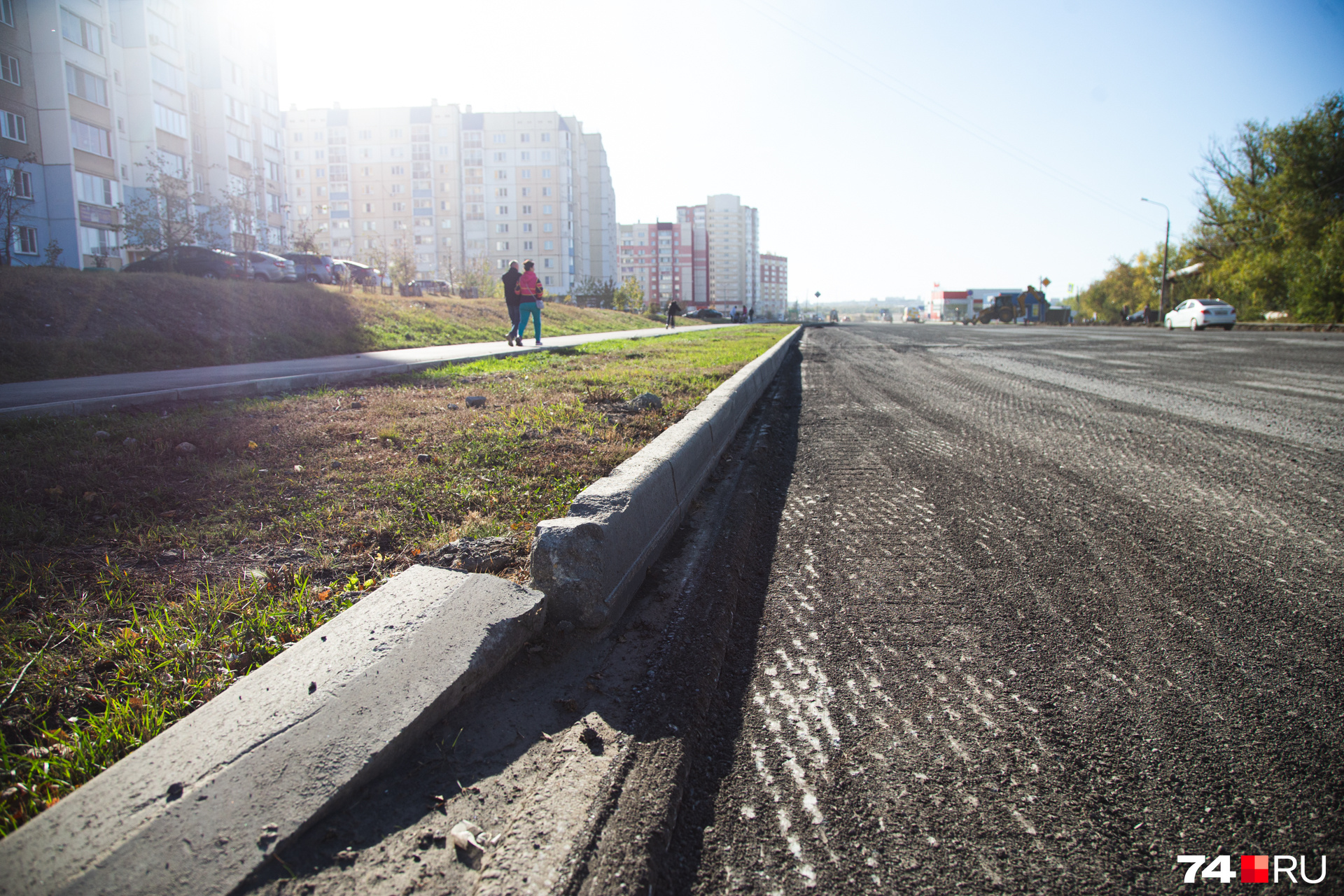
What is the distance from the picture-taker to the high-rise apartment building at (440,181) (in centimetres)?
9219

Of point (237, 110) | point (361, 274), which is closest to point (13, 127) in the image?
point (361, 274)

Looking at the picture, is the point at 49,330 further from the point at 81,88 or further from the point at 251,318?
the point at 81,88

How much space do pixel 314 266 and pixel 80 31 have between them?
21.1 meters

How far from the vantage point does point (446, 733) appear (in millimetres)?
1692

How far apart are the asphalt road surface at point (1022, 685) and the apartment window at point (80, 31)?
4748 centimetres

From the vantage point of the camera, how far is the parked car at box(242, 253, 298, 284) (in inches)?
915

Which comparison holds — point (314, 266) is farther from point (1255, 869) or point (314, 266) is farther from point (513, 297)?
point (1255, 869)

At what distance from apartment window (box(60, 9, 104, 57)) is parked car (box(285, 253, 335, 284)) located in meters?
17.9

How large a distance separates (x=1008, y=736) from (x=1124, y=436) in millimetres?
4560

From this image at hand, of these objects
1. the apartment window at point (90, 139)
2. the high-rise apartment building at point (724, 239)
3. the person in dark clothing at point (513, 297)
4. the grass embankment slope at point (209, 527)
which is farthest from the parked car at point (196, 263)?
the high-rise apartment building at point (724, 239)

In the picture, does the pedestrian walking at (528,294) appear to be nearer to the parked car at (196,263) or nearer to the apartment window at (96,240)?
the parked car at (196,263)

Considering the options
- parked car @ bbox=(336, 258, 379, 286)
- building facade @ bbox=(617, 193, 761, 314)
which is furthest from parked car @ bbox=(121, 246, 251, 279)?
building facade @ bbox=(617, 193, 761, 314)

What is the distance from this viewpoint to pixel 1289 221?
3509cm

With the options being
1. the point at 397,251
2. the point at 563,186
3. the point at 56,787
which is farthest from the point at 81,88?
the point at 563,186
